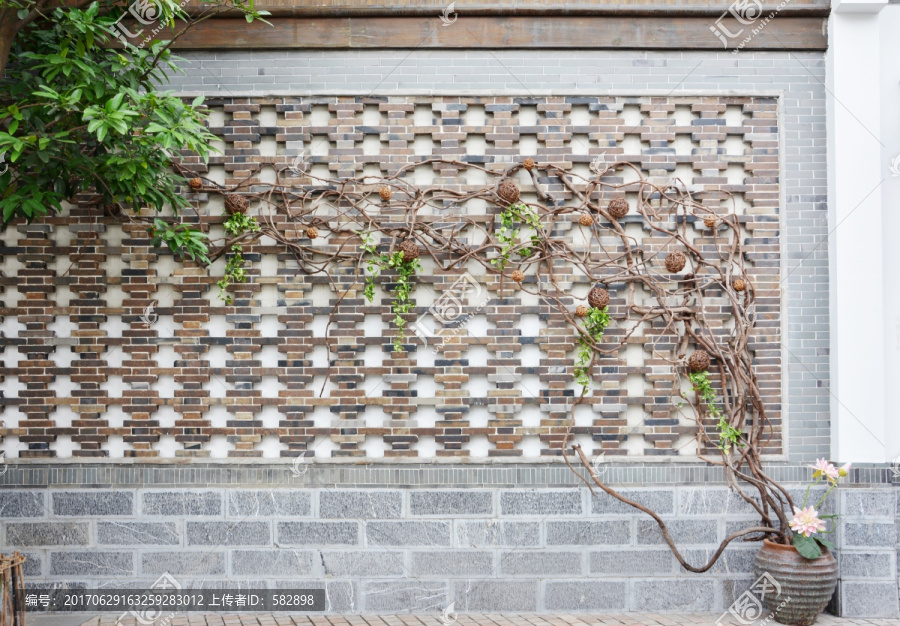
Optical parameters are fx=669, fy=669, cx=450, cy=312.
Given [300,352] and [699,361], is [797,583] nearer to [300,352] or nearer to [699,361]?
[699,361]

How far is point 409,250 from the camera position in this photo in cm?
505

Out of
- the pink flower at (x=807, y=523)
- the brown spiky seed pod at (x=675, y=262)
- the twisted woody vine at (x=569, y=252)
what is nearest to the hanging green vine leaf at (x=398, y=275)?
the twisted woody vine at (x=569, y=252)

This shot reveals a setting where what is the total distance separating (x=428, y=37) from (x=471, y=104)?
61 centimetres

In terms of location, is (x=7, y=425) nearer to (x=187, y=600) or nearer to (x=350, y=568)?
(x=187, y=600)

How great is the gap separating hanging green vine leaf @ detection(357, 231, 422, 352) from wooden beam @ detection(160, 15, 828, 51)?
1.57 meters

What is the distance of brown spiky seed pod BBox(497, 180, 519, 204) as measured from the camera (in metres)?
5.14

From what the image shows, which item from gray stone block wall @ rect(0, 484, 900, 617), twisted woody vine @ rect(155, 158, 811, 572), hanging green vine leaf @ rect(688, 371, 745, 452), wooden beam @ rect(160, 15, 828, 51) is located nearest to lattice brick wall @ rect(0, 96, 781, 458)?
twisted woody vine @ rect(155, 158, 811, 572)

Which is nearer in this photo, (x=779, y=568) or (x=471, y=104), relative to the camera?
(x=779, y=568)

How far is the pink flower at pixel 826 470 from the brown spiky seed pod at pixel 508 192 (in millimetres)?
2950

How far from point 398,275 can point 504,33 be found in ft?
6.76

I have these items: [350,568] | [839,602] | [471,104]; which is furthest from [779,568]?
[471,104]

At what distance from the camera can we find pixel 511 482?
5129 mm

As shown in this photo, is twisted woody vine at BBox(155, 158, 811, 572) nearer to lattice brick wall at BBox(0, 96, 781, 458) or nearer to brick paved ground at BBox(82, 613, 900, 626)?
lattice brick wall at BBox(0, 96, 781, 458)

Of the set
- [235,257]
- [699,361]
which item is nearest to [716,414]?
[699,361]
